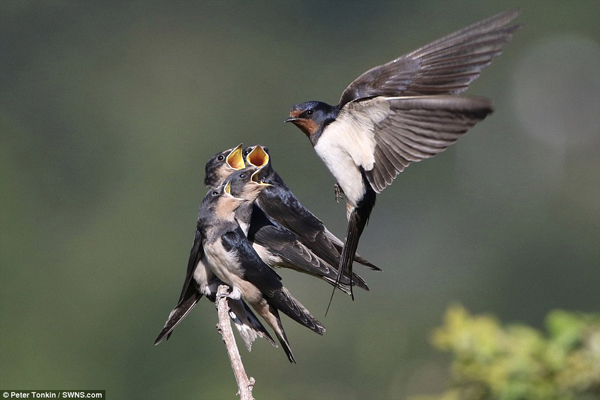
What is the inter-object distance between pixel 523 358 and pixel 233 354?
49.0 inches

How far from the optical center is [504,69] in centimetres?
5822

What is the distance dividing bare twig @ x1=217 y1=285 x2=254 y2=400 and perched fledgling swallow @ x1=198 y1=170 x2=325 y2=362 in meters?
0.22

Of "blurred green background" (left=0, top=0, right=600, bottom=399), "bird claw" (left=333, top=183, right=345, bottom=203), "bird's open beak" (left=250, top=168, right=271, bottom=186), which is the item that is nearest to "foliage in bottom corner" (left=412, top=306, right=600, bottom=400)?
"bird claw" (left=333, top=183, right=345, bottom=203)

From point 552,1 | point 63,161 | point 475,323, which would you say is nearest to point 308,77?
point 63,161

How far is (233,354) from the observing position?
4.11m

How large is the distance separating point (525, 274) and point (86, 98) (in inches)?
1170

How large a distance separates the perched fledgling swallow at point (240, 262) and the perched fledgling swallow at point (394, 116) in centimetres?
52

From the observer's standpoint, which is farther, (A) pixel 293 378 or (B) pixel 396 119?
(A) pixel 293 378

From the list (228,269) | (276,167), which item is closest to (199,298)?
(228,269)

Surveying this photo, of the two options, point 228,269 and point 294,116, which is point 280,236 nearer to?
point 228,269

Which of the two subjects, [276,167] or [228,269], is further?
[276,167]

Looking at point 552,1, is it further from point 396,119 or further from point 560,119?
point 396,119

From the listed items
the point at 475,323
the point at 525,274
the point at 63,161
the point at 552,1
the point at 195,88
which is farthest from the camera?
the point at 552,1

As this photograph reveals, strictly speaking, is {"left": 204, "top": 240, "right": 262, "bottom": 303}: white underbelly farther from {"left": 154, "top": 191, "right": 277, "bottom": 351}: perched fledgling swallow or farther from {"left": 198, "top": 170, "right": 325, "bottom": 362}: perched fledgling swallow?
{"left": 154, "top": 191, "right": 277, "bottom": 351}: perched fledgling swallow
